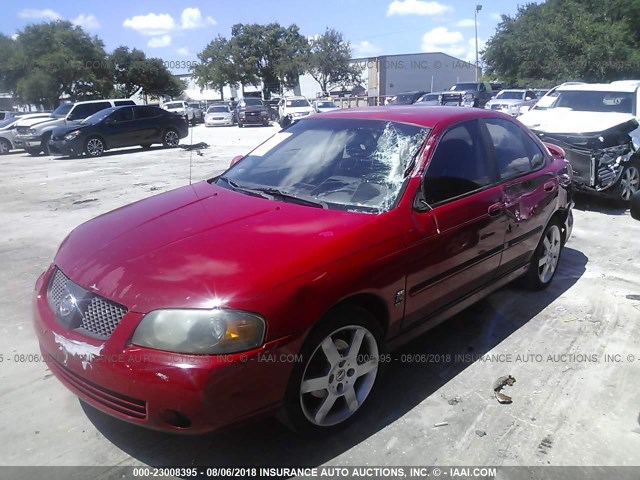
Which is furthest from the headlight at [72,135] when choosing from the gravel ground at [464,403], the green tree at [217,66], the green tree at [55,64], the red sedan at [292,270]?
the green tree at [217,66]

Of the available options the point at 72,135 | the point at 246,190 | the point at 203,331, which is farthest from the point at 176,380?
the point at 72,135

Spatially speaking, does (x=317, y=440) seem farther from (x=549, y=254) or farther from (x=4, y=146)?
(x=4, y=146)

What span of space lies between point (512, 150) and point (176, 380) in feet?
10.4

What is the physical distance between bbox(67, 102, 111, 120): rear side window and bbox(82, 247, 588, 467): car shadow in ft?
57.5

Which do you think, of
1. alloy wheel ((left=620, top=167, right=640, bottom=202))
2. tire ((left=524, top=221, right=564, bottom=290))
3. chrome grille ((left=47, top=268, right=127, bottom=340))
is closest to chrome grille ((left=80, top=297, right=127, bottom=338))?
chrome grille ((left=47, top=268, right=127, bottom=340))

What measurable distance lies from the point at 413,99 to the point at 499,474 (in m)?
28.5

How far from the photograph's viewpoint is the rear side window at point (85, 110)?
712 inches

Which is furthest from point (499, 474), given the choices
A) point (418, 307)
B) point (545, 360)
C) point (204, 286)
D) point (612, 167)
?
point (612, 167)

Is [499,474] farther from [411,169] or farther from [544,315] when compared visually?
[544,315]

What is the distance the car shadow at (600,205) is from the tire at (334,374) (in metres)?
6.41

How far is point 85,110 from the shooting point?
60.0ft

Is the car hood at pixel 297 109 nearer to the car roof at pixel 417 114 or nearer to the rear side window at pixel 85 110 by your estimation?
the rear side window at pixel 85 110

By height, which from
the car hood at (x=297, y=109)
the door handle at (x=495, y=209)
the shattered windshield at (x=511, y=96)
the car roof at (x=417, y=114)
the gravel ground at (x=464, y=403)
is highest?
the shattered windshield at (x=511, y=96)

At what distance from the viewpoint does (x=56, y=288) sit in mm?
2771
